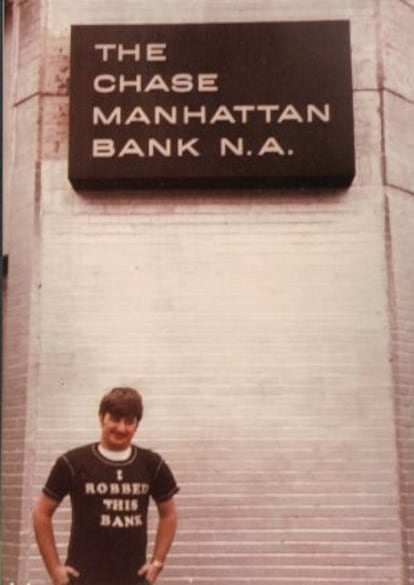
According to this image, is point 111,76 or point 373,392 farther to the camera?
point 111,76

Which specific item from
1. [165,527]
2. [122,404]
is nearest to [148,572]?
[165,527]


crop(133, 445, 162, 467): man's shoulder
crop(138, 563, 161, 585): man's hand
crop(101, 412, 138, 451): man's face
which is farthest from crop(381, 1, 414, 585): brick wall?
crop(101, 412, 138, 451): man's face

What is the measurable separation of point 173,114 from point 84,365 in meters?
2.36

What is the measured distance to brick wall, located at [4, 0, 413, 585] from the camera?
20.9 feet

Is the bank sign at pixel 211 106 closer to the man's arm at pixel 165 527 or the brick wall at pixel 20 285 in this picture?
the brick wall at pixel 20 285

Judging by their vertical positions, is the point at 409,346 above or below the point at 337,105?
below

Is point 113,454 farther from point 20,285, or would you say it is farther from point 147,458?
point 20,285

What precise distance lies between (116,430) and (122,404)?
0.49ft

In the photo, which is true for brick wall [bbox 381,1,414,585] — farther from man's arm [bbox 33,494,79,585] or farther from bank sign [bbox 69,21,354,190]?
man's arm [bbox 33,494,79,585]

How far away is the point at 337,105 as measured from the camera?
6957mm

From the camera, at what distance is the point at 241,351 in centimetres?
665

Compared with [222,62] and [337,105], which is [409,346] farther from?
[222,62]

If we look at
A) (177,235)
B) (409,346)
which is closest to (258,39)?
(177,235)

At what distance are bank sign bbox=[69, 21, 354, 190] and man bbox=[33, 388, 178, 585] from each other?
299cm
